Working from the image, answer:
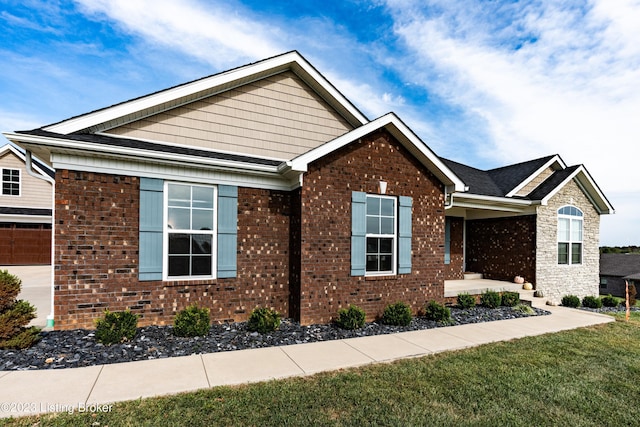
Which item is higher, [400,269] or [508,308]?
[400,269]

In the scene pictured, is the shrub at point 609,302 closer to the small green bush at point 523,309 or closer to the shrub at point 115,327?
the small green bush at point 523,309

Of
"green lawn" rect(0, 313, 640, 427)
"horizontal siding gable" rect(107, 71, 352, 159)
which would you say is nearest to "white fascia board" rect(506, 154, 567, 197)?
"horizontal siding gable" rect(107, 71, 352, 159)

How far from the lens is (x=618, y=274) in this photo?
81.1ft

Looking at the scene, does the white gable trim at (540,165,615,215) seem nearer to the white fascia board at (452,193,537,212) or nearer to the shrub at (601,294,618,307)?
the white fascia board at (452,193,537,212)

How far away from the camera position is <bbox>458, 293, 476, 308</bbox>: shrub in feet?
30.5

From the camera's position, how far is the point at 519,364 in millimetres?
5328

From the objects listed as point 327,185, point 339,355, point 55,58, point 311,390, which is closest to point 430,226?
point 327,185

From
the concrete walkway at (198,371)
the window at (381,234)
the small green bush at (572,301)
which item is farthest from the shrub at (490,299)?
the window at (381,234)

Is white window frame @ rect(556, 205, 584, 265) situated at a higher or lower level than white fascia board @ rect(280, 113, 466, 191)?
lower

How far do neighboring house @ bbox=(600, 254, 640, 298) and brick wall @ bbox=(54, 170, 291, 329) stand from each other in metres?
28.7

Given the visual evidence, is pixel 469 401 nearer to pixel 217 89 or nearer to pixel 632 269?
pixel 217 89

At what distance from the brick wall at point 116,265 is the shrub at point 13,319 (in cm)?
48

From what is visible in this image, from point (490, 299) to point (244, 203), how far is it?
7.78 m

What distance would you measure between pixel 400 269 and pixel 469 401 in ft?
13.9
